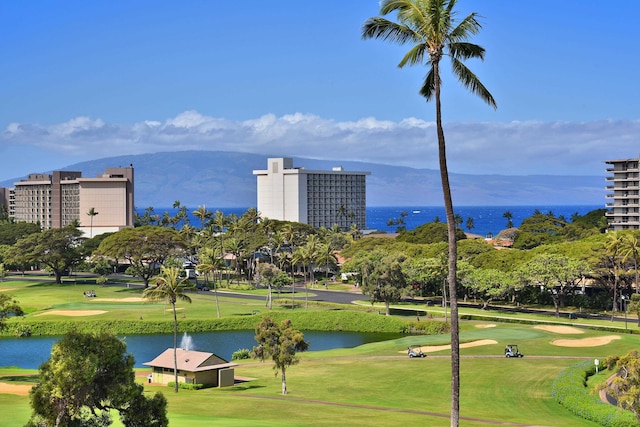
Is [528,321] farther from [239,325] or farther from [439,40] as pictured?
[439,40]

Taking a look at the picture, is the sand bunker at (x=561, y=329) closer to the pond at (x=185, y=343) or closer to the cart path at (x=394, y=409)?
the pond at (x=185, y=343)

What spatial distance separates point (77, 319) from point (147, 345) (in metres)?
17.4

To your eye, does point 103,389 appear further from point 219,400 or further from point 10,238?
point 10,238

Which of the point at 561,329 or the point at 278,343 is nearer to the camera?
the point at 278,343

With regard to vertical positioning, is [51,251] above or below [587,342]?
above

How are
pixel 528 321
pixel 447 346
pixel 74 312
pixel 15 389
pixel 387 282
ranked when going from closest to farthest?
pixel 15 389 → pixel 447 346 → pixel 528 321 → pixel 387 282 → pixel 74 312

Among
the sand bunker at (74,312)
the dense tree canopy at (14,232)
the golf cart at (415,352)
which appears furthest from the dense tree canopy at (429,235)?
the golf cart at (415,352)

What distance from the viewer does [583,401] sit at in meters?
46.9

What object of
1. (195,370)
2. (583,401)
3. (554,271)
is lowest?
(583,401)

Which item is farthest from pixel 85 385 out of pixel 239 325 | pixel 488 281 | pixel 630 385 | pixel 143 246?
pixel 143 246

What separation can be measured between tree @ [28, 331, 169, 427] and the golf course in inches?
415

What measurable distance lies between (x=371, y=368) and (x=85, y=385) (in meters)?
39.4

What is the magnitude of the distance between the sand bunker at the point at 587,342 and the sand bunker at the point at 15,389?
4648 cm

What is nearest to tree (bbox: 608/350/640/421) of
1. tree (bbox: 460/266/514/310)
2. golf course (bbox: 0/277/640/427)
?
golf course (bbox: 0/277/640/427)
